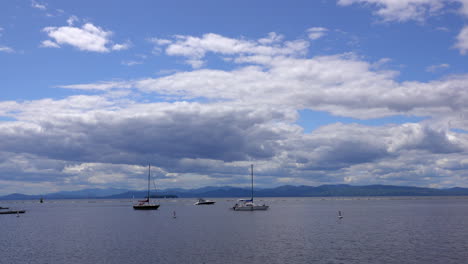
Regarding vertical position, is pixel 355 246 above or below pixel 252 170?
below

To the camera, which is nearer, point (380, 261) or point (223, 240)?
point (380, 261)

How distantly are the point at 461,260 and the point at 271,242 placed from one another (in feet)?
95.6

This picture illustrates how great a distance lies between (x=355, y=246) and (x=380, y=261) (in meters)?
12.5

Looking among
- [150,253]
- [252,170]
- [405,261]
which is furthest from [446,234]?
[252,170]

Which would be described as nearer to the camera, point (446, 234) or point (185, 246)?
point (185, 246)

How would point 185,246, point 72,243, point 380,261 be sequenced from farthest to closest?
point 72,243 → point 185,246 → point 380,261

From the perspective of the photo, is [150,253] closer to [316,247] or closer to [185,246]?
[185,246]

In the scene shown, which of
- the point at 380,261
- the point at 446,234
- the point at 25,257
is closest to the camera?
the point at 380,261

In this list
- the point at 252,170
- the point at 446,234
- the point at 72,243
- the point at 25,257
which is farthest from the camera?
the point at 252,170

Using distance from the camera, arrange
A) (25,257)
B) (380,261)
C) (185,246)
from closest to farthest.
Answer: (380,261) → (25,257) → (185,246)

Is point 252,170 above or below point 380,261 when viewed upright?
above

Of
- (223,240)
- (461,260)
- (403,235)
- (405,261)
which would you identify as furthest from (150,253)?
(403,235)

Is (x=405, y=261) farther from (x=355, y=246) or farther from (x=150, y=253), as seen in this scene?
(x=150, y=253)

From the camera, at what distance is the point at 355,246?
64.3 meters
